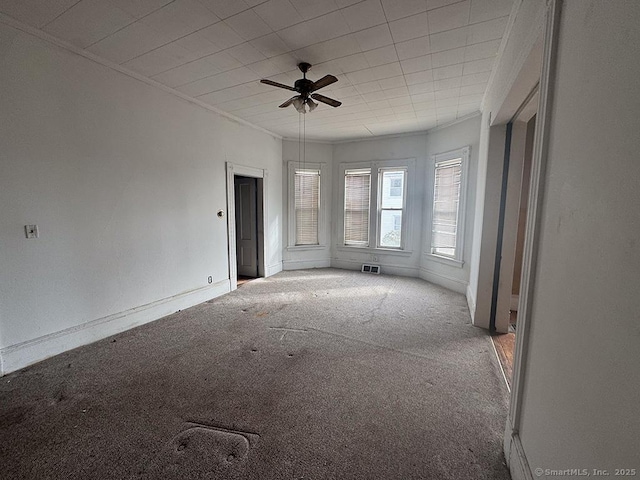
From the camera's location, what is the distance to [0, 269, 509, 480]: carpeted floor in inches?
57.9

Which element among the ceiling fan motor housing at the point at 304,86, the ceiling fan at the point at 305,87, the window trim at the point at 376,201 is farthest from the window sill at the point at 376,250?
the ceiling fan motor housing at the point at 304,86

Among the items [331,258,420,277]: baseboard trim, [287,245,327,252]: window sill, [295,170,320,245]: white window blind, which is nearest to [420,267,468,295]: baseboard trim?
[331,258,420,277]: baseboard trim

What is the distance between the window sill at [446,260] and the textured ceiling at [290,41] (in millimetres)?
2385

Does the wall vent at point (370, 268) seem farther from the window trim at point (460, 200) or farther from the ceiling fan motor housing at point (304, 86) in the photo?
the ceiling fan motor housing at point (304, 86)

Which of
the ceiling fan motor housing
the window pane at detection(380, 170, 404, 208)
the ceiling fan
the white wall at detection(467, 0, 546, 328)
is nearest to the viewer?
the white wall at detection(467, 0, 546, 328)

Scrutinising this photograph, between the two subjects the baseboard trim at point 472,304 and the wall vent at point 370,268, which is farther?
the wall vent at point 370,268

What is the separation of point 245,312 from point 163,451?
2.12m

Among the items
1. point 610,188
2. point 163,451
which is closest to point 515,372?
point 610,188

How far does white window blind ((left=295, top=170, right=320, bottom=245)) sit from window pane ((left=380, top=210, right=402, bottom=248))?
143 centimetres

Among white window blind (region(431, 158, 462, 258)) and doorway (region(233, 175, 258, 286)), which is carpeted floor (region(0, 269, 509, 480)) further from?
doorway (region(233, 175, 258, 286))

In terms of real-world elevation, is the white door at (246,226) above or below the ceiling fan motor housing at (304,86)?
below

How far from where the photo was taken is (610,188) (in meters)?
0.80

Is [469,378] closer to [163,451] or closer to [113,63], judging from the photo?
[163,451]

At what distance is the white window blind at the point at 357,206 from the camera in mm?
5809
